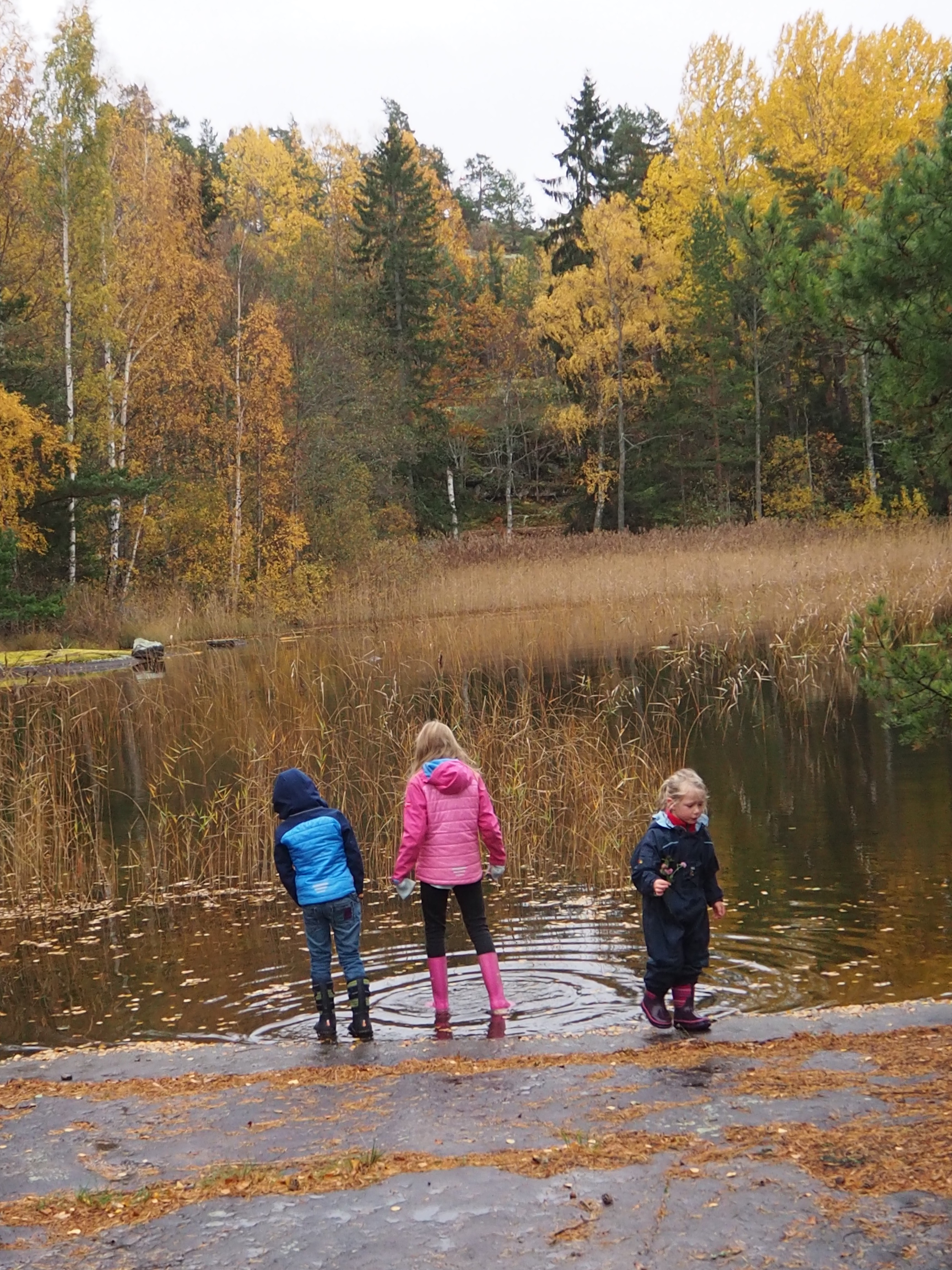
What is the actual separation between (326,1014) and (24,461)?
68.8ft

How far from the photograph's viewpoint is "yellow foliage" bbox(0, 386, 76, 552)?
23469mm

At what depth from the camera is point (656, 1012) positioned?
5883 millimetres

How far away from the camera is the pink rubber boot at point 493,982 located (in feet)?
21.5

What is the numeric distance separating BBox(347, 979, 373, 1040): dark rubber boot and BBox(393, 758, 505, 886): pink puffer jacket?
1.82ft

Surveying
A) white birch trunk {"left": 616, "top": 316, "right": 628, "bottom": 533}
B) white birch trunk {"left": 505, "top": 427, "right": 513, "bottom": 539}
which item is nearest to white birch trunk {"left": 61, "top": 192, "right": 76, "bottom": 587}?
white birch trunk {"left": 505, "top": 427, "right": 513, "bottom": 539}

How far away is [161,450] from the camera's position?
104 ft

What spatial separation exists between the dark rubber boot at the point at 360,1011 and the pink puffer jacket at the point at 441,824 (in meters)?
0.55

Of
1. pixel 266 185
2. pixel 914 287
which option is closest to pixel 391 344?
pixel 266 185

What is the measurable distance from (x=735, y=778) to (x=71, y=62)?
23.6 metres

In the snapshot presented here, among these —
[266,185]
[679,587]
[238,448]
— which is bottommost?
[679,587]

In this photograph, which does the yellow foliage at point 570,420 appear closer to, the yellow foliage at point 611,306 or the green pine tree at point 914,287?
the yellow foliage at point 611,306

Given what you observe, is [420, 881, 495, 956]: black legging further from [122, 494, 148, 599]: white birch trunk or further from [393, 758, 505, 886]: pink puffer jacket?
[122, 494, 148, 599]: white birch trunk

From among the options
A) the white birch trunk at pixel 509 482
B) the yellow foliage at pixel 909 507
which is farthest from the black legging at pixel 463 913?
the white birch trunk at pixel 509 482

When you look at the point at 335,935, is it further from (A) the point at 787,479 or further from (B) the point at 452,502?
(B) the point at 452,502
